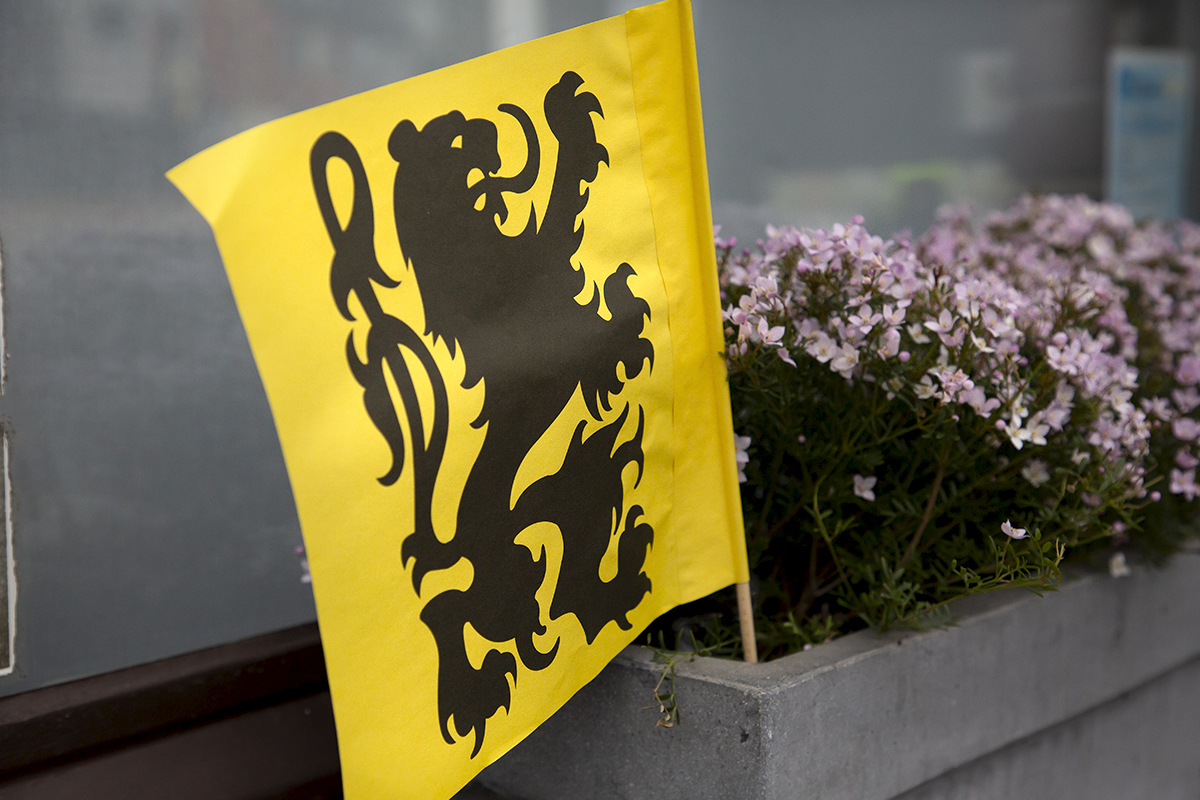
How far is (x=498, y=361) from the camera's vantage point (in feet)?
4.01

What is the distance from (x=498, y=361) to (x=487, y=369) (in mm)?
20

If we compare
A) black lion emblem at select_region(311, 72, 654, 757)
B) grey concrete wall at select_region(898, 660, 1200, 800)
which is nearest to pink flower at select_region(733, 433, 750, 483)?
black lion emblem at select_region(311, 72, 654, 757)

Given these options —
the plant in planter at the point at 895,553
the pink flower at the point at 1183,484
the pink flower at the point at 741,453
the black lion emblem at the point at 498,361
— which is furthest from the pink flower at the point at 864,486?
the pink flower at the point at 1183,484

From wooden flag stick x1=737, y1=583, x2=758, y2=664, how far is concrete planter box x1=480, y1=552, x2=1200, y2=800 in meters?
0.05

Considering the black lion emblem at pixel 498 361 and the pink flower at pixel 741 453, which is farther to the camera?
the pink flower at pixel 741 453

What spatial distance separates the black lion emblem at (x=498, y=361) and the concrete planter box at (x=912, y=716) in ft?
0.77

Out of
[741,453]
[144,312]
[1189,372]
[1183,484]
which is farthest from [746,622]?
[1189,372]

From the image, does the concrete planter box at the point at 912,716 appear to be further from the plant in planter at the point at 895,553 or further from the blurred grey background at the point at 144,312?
the blurred grey background at the point at 144,312

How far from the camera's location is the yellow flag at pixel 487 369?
1.05 m

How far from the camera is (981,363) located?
5.44 feet

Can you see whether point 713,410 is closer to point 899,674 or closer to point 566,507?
point 566,507

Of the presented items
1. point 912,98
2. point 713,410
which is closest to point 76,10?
point 713,410

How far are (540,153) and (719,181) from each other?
139 centimetres

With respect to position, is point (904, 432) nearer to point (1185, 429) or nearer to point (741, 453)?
point (741, 453)
